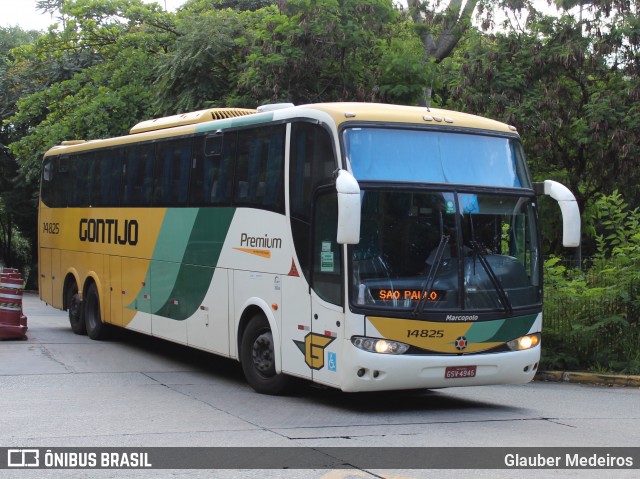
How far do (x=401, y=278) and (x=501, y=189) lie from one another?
1721 millimetres

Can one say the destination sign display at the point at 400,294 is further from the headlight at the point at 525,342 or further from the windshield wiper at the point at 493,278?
the headlight at the point at 525,342

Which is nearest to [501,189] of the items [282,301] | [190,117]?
[282,301]

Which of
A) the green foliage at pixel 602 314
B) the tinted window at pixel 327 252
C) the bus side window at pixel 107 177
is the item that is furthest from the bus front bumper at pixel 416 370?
the bus side window at pixel 107 177

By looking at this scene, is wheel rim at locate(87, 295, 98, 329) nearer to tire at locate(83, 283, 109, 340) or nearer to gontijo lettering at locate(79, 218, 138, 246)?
tire at locate(83, 283, 109, 340)

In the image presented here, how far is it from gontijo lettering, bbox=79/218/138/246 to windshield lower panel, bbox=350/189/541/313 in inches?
275

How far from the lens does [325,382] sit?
1048 cm

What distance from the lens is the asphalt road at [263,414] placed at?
855cm

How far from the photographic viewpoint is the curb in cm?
1388

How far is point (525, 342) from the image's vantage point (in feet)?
35.7

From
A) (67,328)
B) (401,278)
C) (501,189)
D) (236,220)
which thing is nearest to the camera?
(401,278)

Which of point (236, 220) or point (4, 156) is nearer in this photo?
point (236, 220)

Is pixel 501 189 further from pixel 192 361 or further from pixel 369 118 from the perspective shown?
pixel 192 361

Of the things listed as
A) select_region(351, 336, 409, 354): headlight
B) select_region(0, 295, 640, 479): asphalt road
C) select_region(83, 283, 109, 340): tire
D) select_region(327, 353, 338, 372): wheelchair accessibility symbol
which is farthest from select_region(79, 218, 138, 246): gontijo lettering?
select_region(351, 336, 409, 354): headlight

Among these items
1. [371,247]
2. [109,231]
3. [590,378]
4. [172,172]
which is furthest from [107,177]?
[590,378]
